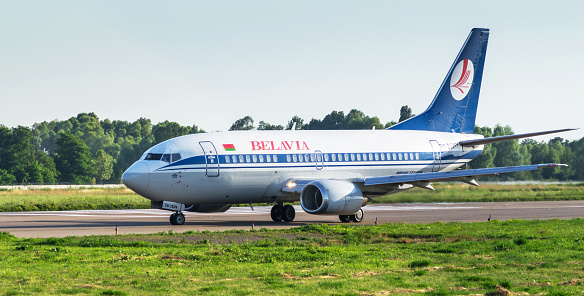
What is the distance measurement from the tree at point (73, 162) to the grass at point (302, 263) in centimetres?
10600

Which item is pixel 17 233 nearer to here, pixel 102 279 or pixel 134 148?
pixel 102 279

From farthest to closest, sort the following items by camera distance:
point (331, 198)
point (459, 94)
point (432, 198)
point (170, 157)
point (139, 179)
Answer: point (432, 198) < point (459, 94) < point (331, 198) < point (170, 157) < point (139, 179)

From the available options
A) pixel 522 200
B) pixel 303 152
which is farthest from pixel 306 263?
pixel 522 200

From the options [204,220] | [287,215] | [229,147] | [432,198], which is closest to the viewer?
[229,147]

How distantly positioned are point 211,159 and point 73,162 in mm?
102305

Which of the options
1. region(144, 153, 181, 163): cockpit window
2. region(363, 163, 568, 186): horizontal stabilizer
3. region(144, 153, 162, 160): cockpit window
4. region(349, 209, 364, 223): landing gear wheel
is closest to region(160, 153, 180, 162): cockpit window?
region(144, 153, 181, 163): cockpit window

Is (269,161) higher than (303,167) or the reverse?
higher

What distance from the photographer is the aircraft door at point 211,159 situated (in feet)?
106

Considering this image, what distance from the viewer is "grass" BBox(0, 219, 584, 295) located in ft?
49.3

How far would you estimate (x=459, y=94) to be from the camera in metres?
43.0

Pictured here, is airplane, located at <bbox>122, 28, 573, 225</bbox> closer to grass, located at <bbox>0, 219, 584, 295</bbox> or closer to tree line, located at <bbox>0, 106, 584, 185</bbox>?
grass, located at <bbox>0, 219, 584, 295</bbox>

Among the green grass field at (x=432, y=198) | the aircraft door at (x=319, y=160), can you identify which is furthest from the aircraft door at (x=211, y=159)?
the green grass field at (x=432, y=198)

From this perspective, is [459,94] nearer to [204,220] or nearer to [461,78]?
[461,78]

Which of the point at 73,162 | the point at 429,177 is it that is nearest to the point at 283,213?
the point at 429,177
